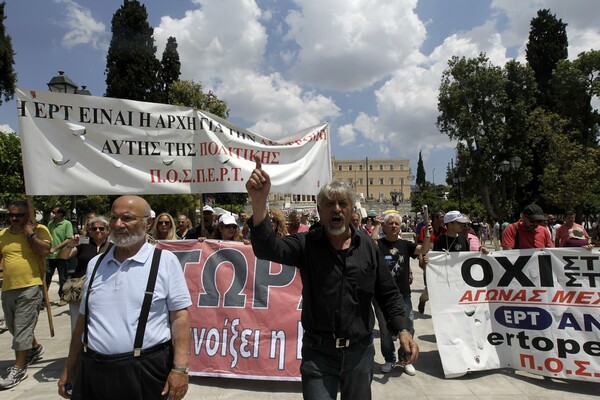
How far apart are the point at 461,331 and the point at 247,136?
356cm

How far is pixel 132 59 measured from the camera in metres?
38.2

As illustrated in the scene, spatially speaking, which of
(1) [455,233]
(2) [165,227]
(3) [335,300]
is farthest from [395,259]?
(2) [165,227]

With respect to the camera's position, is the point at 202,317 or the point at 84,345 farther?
the point at 202,317

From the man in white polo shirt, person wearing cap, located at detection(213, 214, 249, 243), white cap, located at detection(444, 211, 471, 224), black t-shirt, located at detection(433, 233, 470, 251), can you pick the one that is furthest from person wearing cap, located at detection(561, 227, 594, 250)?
the man in white polo shirt

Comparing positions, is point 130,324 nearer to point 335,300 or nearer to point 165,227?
point 335,300

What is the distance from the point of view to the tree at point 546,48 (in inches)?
1585

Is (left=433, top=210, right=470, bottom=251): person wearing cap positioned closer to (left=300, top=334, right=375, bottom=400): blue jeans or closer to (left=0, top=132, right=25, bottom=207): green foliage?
(left=300, top=334, right=375, bottom=400): blue jeans

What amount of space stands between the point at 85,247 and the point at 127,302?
315 centimetres

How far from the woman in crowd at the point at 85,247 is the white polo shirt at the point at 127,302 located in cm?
244

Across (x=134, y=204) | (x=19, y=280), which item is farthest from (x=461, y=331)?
(x=19, y=280)

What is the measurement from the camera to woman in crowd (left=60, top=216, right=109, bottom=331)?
467cm

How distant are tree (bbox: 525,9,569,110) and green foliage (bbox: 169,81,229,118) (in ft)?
99.9

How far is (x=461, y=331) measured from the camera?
4.84 metres

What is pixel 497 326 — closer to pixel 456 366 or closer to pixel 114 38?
pixel 456 366
